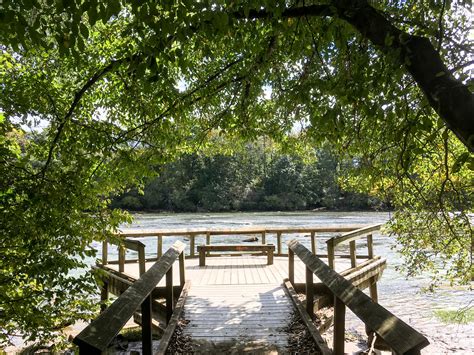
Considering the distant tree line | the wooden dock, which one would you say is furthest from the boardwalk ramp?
the distant tree line

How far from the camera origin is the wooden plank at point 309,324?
4.24m

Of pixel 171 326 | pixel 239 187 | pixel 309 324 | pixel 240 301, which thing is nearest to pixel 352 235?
Answer: pixel 240 301

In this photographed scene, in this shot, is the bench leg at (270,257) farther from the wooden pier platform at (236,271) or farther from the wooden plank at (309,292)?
the wooden plank at (309,292)

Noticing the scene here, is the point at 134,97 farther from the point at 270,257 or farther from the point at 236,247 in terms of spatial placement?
the point at 270,257

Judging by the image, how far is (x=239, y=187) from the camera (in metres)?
63.5

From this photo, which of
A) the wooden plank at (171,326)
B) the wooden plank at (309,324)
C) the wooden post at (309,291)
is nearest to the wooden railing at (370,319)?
the wooden plank at (309,324)

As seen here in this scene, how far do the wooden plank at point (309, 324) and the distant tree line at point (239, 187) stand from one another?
51.6 metres

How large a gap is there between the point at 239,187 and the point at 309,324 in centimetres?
5843

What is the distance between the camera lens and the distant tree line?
61031 millimetres

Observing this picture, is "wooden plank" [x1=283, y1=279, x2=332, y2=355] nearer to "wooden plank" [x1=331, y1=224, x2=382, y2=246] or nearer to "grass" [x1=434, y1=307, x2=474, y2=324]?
"wooden plank" [x1=331, y1=224, x2=382, y2=246]

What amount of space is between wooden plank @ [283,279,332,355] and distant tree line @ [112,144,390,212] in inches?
2033

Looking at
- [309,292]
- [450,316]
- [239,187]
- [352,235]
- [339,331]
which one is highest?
[239,187]

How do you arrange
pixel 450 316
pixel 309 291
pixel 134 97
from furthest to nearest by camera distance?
pixel 450 316, pixel 309 291, pixel 134 97

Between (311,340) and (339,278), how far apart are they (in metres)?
1.34
